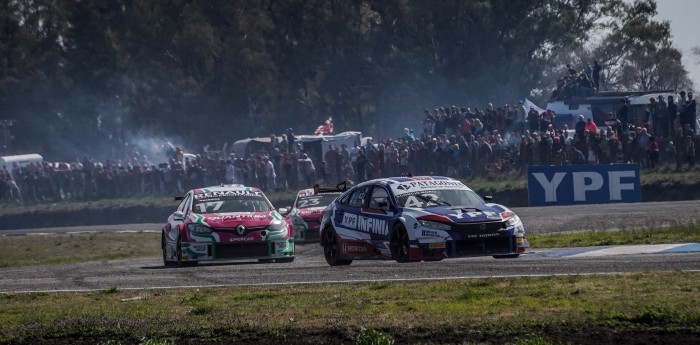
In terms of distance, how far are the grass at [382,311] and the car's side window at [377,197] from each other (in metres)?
2.42

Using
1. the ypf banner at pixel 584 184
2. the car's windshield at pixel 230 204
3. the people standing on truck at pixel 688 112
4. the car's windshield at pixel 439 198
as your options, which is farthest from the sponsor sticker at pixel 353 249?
the people standing on truck at pixel 688 112

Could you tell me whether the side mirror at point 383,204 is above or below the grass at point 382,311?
above

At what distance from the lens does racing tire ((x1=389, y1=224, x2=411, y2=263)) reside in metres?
16.3

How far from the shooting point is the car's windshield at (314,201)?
26.5 meters

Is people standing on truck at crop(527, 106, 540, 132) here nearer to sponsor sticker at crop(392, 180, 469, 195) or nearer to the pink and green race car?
the pink and green race car

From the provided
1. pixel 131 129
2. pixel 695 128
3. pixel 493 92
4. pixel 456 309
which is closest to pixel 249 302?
pixel 456 309

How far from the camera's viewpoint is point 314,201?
26.8 metres

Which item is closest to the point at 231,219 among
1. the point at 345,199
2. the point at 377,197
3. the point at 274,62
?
the point at 345,199

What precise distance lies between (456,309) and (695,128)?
855 inches

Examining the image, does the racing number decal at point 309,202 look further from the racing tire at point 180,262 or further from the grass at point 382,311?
the grass at point 382,311

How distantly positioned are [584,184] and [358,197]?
11.6 metres

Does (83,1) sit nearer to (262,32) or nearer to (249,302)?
(262,32)

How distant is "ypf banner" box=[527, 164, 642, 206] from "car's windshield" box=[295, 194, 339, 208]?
4.91 metres

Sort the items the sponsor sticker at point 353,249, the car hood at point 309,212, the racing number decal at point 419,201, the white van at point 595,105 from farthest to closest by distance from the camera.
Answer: the white van at point 595,105
the car hood at point 309,212
the sponsor sticker at point 353,249
the racing number decal at point 419,201
